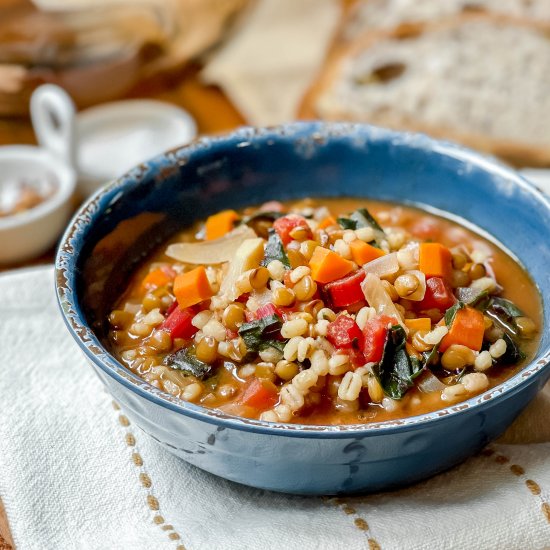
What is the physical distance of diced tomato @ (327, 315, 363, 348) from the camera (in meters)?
2.83

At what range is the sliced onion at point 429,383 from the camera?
2826 mm

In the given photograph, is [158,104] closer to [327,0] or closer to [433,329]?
[327,0]

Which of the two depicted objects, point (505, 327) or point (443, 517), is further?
point (505, 327)

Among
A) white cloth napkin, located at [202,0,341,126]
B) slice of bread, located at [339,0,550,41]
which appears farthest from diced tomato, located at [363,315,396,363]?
slice of bread, located at [339,0,550,41]

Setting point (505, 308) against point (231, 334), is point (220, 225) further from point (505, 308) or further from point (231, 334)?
point (505, 308)

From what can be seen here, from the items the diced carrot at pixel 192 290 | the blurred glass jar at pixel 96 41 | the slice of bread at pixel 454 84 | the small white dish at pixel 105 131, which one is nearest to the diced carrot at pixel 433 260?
the diced carrot at pixel 192 290

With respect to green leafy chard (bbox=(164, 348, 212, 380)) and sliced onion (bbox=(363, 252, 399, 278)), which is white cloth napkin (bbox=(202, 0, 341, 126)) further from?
green leafy chard (bbox=(164, 348, 212, 380))

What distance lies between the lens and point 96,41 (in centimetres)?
626

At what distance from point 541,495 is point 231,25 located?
15.1ft

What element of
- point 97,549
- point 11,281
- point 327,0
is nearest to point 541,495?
point 97,549

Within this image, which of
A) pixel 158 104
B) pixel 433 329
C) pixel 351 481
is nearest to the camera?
pixel 351 481

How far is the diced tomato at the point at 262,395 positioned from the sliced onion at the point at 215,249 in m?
0.65

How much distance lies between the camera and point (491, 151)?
546cm

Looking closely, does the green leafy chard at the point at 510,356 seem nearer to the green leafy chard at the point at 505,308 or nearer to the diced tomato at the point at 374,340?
the green leafy chard at the point at 505,308
